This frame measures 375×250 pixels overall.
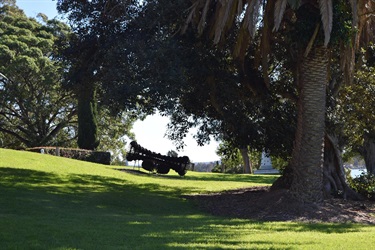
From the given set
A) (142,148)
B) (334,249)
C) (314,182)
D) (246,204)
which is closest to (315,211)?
(314,182)

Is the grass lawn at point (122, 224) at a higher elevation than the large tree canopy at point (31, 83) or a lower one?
lower

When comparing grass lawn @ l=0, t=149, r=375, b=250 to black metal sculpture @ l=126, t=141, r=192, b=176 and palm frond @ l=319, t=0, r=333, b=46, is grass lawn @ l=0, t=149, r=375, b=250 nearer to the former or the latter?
palm frond @ l=319, t=0, r=333, b=46

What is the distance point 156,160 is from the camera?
2959cm

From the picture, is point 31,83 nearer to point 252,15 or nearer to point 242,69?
point 242,69

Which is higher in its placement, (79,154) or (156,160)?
(79,154)

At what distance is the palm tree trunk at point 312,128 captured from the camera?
1506cm

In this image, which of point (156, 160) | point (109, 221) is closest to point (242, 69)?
point (109, 221)

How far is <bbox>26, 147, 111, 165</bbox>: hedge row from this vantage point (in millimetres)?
31922

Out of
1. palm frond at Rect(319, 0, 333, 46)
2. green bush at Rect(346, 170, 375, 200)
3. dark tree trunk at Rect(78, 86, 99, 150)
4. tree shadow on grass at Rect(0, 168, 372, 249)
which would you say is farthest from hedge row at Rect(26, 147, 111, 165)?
palm frond at Rect(319, 0, 333, 46)

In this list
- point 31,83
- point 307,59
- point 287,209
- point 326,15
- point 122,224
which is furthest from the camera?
point 31,83

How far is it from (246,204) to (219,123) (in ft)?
13.0

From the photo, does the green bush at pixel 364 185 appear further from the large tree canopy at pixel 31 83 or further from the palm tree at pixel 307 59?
the large tree canopy at pixel 31 83

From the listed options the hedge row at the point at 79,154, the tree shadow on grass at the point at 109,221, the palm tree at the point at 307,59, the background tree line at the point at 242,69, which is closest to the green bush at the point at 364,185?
the background tree line at the point at 242,69

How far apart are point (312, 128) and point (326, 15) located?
3410mm
